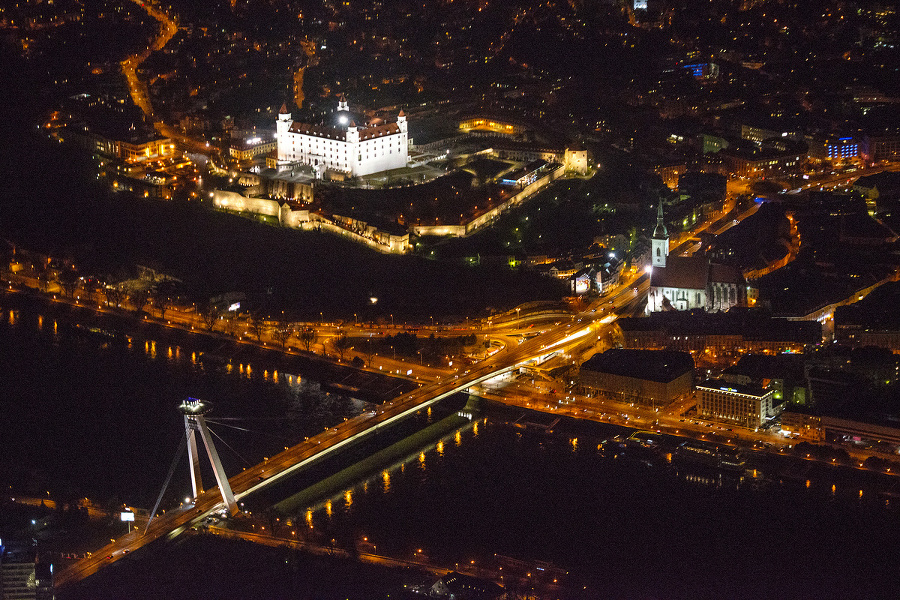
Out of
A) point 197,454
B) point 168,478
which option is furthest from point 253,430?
point 168,478

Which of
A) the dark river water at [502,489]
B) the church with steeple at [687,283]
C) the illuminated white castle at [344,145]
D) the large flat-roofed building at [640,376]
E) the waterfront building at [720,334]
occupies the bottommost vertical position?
the dark river water at [502,489]

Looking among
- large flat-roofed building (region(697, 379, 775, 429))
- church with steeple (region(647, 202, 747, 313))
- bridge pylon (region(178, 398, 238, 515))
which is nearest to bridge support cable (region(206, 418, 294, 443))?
bridge pylon (region(178, 398, 238, 515))

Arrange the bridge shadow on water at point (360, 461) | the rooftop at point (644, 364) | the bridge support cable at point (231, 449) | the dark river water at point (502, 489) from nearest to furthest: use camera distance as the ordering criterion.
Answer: the dark river water at point (502, 489)
the bridge shadow on water at point (360, 461)
the bridge support cable at point (231, 449)
the rooftop at point (644, 364)

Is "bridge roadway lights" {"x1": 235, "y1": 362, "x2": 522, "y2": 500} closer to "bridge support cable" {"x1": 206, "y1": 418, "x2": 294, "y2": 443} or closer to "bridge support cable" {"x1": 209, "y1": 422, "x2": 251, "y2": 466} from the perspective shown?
"bridge support cable" {"x1": 209, "y1": 422, "x2": 251, "y2": 466}

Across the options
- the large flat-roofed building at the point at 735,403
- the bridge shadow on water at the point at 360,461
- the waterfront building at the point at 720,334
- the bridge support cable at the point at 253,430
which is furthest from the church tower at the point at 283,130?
the large flat-roofed building at the point at 735,403

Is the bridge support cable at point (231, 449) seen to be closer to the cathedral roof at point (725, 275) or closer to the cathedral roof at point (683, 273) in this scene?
the cathedral roof at point (683, 273)

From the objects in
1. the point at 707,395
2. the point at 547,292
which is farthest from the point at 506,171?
the point at 707,395

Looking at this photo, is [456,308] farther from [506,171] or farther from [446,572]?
[446,572]
